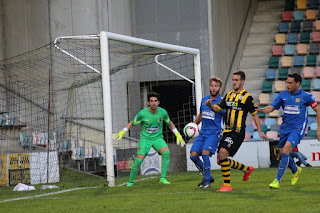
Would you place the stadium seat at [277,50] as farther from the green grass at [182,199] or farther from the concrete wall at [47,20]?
the green grass at [182,199]

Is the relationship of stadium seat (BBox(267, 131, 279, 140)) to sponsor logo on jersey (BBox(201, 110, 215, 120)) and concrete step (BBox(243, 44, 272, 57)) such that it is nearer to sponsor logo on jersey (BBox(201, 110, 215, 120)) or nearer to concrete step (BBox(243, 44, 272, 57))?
concrete step (BBox(243, 44, 272, 57))

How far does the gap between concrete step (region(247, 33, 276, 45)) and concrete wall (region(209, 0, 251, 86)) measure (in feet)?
2.06

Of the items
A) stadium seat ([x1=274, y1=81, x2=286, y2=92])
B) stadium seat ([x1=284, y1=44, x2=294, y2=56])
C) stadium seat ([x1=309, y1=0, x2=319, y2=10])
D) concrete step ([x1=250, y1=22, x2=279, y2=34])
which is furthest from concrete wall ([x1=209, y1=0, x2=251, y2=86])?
stadium seat ([x1=309, y1=0, x2=319, y2=10])

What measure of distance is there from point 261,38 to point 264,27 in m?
0.74

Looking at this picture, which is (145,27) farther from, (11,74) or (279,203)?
(279,203)

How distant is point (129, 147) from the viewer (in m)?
17.6

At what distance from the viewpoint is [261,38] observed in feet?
81.4

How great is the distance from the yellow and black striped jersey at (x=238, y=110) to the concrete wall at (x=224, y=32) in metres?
11.5

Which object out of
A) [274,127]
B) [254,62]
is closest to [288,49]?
[254,62]

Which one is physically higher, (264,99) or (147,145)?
(264,99)

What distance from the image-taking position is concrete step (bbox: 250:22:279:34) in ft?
82.4

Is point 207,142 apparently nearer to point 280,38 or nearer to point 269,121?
point 269,121

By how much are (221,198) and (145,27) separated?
44.9ft

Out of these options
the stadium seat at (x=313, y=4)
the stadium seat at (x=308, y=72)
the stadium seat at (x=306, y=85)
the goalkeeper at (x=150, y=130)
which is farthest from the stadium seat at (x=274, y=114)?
the goalkeeper at (x=150, y=130)
